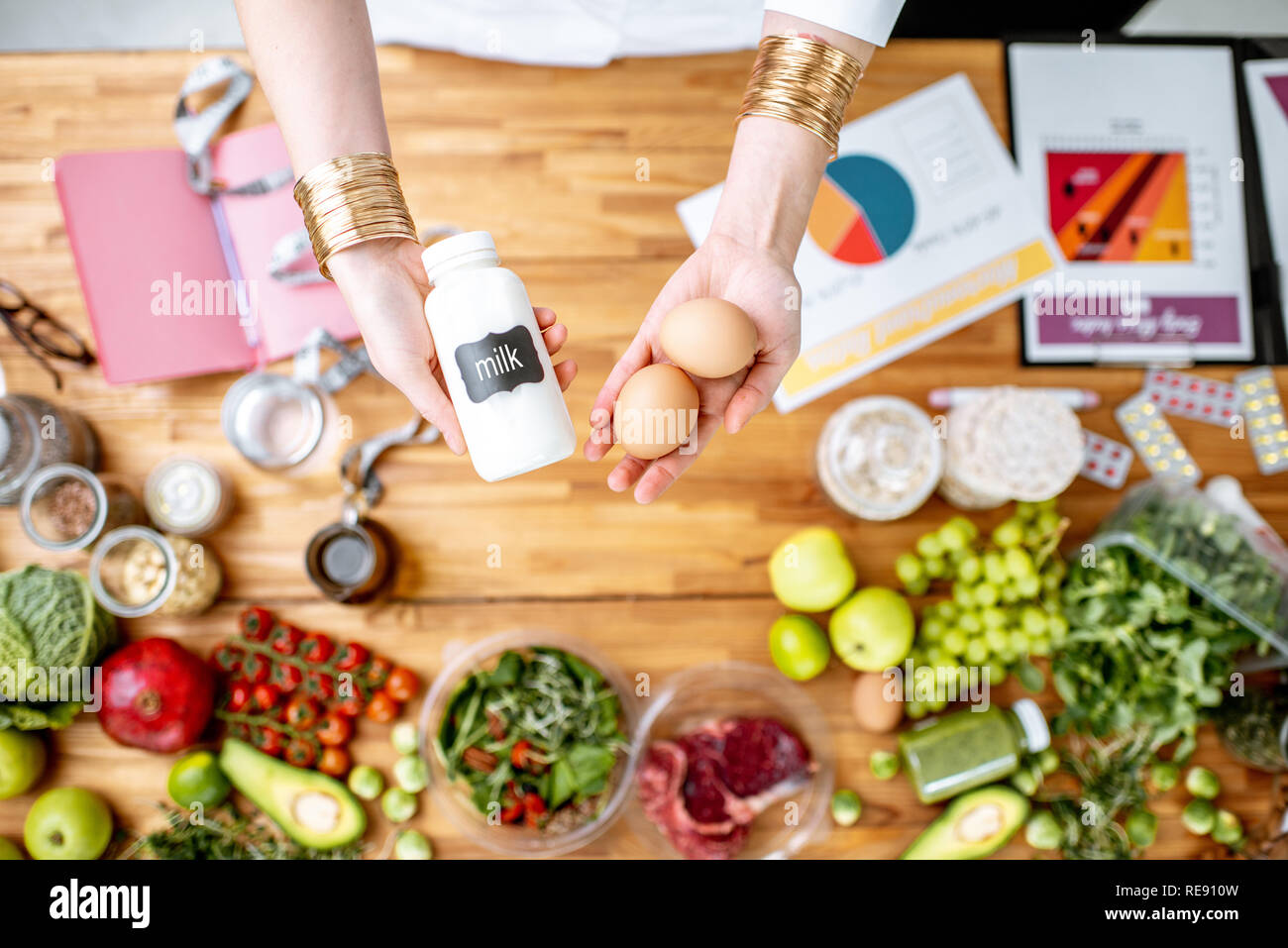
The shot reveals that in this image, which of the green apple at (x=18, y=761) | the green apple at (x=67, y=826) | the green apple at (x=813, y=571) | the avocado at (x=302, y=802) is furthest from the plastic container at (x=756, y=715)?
the green apple at (x=18, y=761)

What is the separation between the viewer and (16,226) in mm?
1310

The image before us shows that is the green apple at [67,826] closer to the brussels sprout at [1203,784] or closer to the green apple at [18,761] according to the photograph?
the green apple at [18,761]

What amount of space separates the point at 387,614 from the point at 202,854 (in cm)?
42

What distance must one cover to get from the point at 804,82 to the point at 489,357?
502 mm

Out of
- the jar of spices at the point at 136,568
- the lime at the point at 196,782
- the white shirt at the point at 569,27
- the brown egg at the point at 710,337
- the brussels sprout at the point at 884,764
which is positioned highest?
→ the white shirt at the point at 569,27


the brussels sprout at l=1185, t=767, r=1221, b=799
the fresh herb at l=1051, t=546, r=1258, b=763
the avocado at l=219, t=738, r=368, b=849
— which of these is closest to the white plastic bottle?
the avocado at l=219, t=738, r=368, b=849

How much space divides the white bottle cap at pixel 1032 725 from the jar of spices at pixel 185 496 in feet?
4.05

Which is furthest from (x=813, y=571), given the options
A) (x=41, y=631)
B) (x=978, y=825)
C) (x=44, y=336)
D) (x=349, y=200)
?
(x=44, y=336)

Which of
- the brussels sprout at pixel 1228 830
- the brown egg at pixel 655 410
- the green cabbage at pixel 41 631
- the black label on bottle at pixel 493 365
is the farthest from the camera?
the brussels sprout at pixel 1228 830

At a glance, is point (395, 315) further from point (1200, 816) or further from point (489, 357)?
point (1200, 816)

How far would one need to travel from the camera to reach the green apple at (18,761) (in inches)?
44.7

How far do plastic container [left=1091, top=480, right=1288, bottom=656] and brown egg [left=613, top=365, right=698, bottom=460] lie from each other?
0.69m

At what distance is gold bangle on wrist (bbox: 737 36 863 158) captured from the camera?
0.96m

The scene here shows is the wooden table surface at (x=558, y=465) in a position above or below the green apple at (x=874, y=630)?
above
